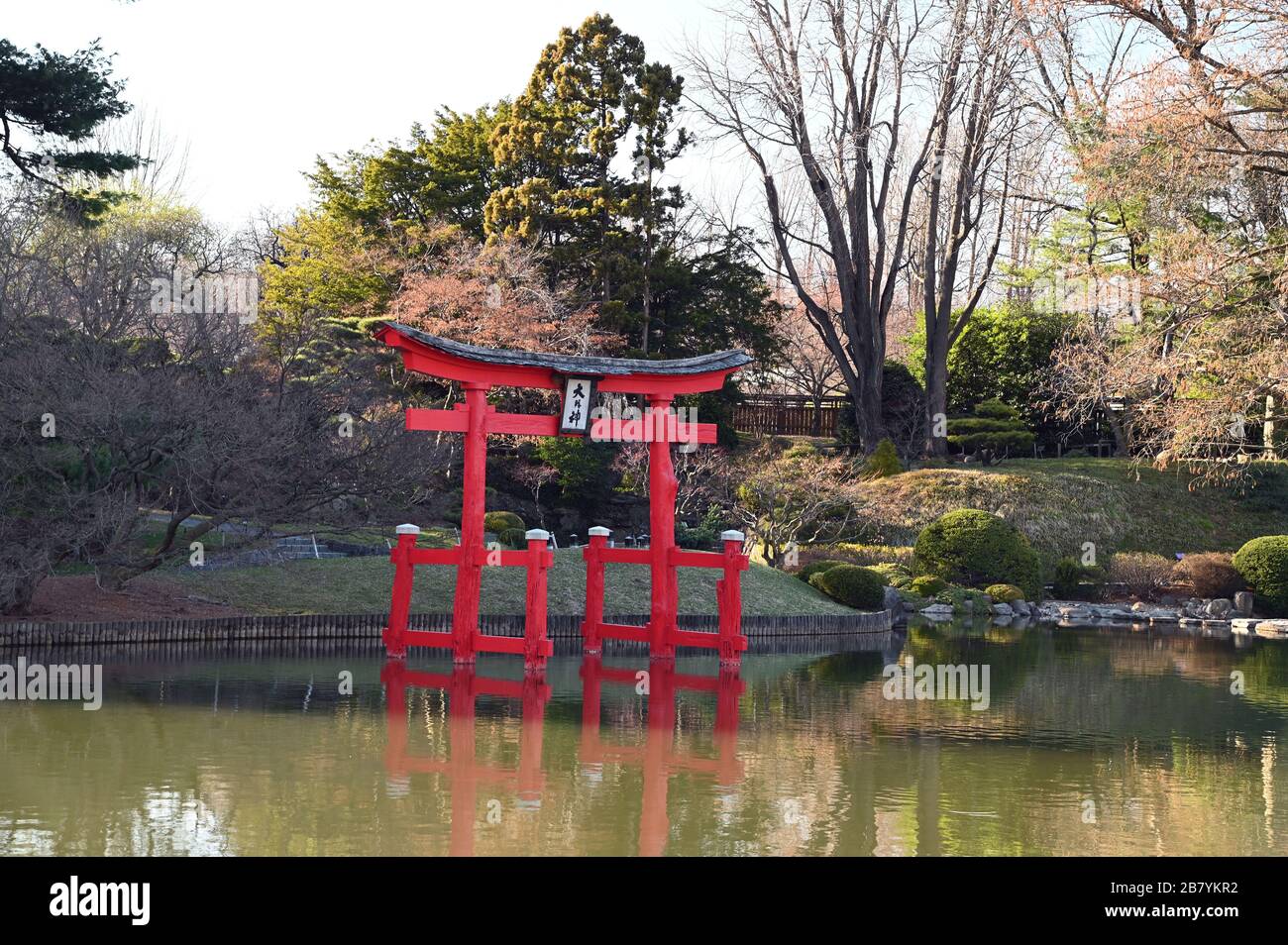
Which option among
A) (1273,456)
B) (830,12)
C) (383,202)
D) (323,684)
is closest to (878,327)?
(830,12)

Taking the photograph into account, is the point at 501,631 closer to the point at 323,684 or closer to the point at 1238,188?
the point at 323,684

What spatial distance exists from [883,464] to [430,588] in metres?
14.5

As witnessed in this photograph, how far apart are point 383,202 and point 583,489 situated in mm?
9997

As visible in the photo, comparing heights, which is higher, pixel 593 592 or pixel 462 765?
pixel 593 592

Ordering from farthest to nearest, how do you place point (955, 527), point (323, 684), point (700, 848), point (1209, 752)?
point (955, 527), point (323, 684), point (1209, 752), point (700, 848)

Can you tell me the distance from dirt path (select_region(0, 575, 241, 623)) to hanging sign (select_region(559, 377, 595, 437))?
5.18m

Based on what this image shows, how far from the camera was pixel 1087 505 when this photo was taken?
90.7 feet

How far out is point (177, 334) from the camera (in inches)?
699

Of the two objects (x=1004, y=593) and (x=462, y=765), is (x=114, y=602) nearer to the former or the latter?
(x=462, y=765)

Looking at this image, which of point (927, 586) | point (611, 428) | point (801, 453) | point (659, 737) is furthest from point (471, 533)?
point (801, 453)

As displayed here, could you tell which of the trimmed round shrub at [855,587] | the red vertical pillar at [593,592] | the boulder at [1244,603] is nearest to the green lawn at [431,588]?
the trimmed round shrub at [855,587]

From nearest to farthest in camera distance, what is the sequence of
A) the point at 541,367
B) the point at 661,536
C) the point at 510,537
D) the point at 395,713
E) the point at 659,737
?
the point at 659,737, the point at 395,713, the point at 541,367, the point at 661,536, the point at 510,537

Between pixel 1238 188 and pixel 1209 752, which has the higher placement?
pixel 1238 188
